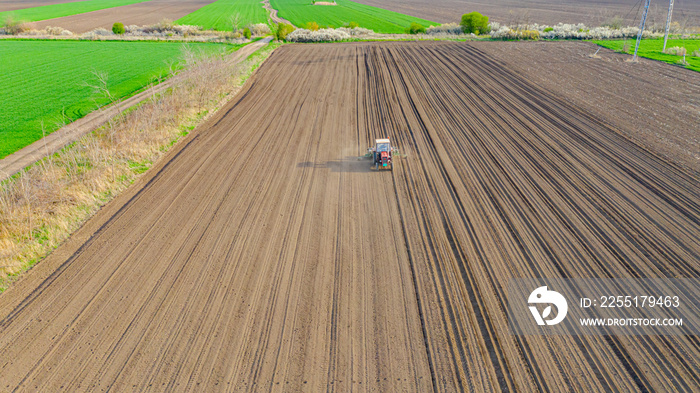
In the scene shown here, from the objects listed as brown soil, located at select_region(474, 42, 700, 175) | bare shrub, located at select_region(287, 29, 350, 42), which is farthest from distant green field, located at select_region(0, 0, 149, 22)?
brown soil, located at select_region(474, 42, 700, 175)

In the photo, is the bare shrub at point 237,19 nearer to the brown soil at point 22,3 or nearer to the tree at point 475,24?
the tree at point 475,24

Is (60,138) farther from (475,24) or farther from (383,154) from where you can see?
(475,24)

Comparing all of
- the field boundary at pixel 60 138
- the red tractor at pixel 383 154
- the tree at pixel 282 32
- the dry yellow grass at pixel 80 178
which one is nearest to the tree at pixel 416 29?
the tree at pixel 282 32

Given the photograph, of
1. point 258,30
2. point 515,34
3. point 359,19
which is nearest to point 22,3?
point 258,30

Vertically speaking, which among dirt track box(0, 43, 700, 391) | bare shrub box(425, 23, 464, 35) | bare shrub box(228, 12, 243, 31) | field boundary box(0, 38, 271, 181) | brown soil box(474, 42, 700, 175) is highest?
bare shrub box(228, 12, 243, 31)

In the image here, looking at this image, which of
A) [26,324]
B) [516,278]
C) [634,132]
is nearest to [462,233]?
[516,278]

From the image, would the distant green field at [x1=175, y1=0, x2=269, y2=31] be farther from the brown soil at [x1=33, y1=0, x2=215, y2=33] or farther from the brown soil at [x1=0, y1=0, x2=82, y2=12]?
the brown soil at [x1=0, y1=0, x2=82, y2=12]

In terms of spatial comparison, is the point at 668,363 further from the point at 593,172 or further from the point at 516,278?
the point at 593,172
